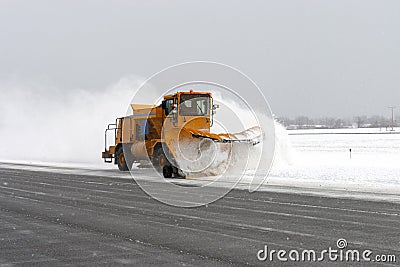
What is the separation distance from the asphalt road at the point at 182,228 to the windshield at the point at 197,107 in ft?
18.2

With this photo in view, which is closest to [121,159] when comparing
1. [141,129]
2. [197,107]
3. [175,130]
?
[141,129]

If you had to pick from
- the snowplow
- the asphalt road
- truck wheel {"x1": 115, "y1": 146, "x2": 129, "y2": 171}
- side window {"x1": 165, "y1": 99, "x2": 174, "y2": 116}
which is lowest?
the asphalt road

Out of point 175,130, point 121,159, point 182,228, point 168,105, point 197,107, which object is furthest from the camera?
point 121,159

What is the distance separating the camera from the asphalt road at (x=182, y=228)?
6914 millimetres

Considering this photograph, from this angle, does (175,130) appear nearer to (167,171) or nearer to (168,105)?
(168,105)

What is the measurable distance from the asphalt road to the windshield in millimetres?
5554

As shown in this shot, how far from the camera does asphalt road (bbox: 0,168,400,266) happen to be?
22.7 feet

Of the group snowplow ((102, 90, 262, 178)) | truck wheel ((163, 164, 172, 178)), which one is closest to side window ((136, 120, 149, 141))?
snowplow ((102, 90, 262, 178))

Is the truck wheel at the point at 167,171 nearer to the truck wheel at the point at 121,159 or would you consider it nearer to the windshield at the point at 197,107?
the windshield at the point at 197,107

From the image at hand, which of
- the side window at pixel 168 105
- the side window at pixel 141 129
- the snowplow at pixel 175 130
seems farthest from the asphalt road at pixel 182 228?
the side window at pixel 141 129

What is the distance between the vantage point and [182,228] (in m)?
8.89

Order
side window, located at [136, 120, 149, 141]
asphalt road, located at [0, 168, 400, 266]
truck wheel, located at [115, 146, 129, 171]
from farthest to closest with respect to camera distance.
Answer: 1. truck wheel, located at [115, 146, 129, 171]
2. side window, located at [136, 120, 149, 141]
3. asphalt road, located at [0, 168, 400, 266]

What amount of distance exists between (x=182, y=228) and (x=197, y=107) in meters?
10.6

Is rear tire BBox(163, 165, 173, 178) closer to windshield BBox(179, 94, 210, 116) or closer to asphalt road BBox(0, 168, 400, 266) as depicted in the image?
windshield BBox(179, 94, 210, 116)
